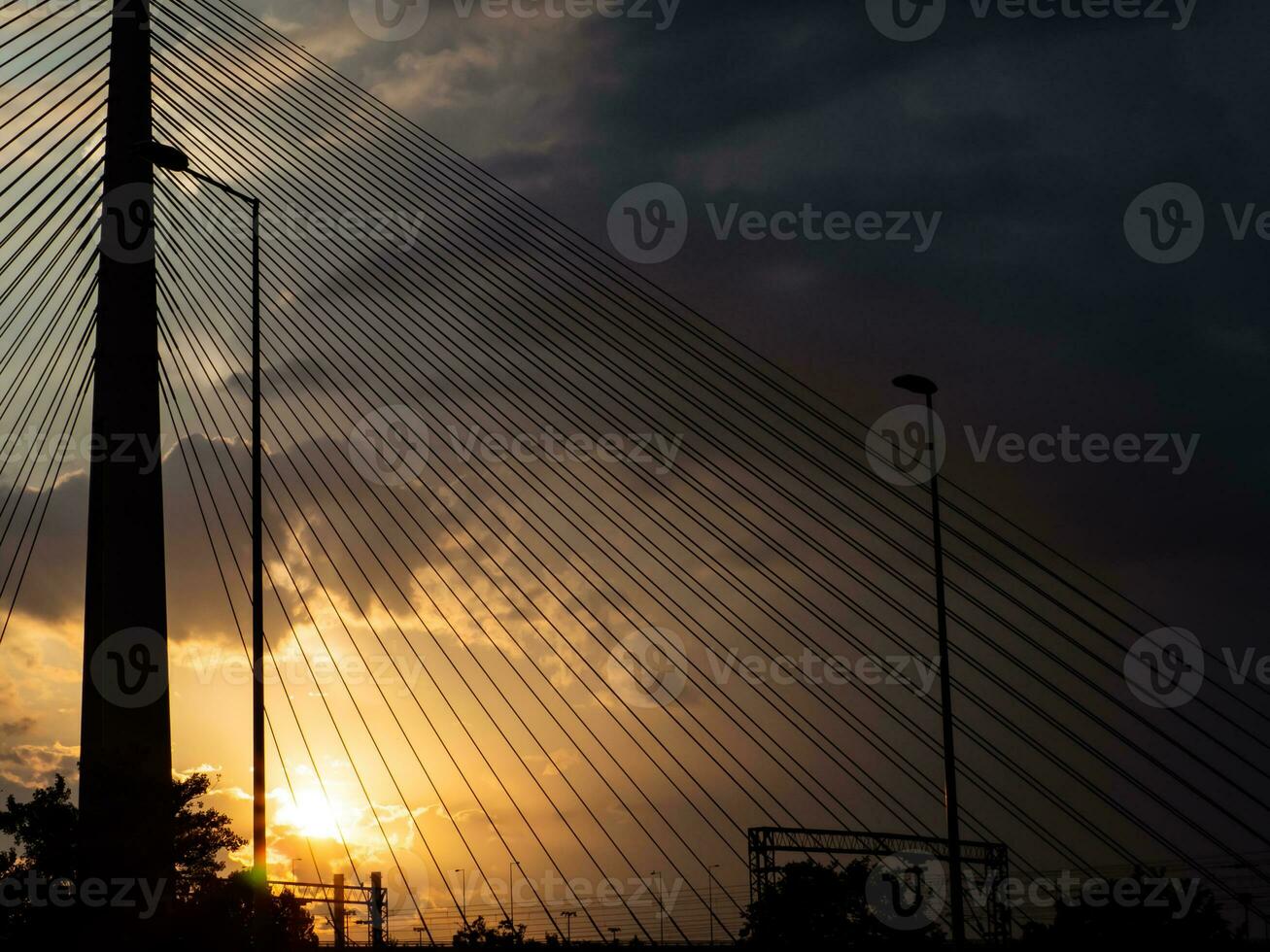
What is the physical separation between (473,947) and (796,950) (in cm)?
824

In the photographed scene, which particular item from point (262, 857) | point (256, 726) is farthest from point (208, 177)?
point (262, 857)

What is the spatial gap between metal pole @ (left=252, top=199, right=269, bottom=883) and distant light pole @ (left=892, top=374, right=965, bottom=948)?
36.6 feet

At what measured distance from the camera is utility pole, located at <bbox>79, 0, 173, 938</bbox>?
28500mm

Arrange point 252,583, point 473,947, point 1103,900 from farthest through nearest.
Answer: point 473,947
point 1103,900
point 252,583

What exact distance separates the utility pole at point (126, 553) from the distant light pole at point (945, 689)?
15.6 m

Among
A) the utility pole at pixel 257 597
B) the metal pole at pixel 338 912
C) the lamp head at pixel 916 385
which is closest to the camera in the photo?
the utility pole at pixel 257 597

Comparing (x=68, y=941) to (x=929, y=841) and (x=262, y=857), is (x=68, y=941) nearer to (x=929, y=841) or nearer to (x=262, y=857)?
(x=262, y=857)

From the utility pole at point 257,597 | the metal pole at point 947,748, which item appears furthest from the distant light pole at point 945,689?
the utility pole at point 257,597

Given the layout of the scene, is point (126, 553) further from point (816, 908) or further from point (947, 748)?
point (816, 908)

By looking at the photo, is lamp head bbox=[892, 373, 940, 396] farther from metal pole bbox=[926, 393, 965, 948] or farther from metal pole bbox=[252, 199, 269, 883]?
metal pole bbox=[252, 199, 269, 883]

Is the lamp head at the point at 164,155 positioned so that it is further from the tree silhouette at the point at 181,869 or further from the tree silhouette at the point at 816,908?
the tree silhouette at the point at 816,908

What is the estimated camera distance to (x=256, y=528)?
892 inches

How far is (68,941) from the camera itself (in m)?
27.0

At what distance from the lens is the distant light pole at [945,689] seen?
23433 millimetres
